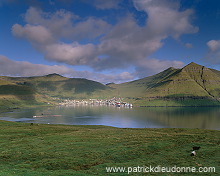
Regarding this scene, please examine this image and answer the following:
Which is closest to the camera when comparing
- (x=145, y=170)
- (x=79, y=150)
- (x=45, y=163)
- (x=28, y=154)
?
(x=145, y=170)

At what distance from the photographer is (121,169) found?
30.1 meters

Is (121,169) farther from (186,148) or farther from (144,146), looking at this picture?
(186,148)

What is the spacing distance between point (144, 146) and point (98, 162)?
15227mm

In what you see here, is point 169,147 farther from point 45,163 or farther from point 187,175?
point 45,163

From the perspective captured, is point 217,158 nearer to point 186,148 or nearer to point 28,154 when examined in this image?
point 186,148

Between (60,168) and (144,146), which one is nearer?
(60,168)

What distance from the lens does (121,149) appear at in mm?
44656

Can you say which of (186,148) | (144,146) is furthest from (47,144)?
(186,148)

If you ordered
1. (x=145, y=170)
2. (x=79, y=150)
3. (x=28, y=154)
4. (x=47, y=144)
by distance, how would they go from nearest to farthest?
(x=145, y=170) → (x=28, y=154) → (x=79, y=150) → (x=47, y=144)

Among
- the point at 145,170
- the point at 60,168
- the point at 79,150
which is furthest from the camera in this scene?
the point at 79,150

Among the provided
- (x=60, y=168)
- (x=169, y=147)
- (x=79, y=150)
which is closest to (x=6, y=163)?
(x=60, y=168)

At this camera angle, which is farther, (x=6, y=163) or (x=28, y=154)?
(x=28, y=154)

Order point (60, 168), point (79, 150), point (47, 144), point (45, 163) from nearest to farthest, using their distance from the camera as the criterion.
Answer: point (60, 168) → point (45, 163) → point (79, 150) → point (47, 144)

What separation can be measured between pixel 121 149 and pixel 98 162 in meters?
10.4
